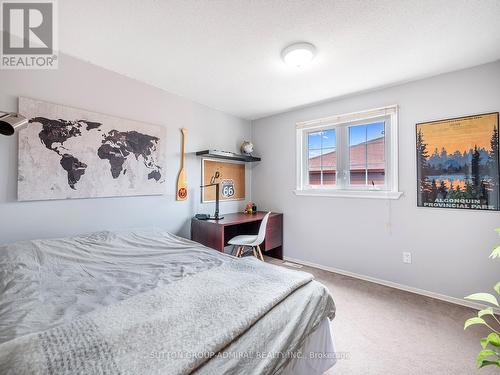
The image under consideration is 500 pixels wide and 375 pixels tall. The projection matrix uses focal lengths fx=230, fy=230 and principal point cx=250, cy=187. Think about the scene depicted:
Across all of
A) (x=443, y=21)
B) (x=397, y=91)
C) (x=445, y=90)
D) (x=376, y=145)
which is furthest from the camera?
(x=376, y=145)

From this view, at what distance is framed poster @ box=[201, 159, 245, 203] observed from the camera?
328 cm

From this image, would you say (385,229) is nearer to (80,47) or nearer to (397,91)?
(397,91)

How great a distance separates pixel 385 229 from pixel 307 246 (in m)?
1.04

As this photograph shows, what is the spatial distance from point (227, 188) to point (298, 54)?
6.92 feet

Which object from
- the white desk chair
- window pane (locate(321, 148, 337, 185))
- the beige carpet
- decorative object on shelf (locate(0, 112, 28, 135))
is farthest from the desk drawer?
decorative object on shelf (locate(0, 112, 28, 135))

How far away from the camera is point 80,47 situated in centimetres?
195

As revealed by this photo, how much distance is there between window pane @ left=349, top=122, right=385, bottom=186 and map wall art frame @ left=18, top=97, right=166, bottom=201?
2.39m

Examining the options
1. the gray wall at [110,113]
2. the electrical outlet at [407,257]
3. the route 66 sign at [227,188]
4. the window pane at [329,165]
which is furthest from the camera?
the route 66 sign at [227,188]

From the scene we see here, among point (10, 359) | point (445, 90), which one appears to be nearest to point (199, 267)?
point (10, 359)

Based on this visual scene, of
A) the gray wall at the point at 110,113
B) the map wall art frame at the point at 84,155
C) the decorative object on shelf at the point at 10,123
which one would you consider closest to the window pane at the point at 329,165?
the gray wall at the point at 110,113

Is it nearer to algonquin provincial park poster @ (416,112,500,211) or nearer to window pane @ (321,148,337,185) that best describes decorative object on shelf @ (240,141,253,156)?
window pane @ (321,148,337,185)

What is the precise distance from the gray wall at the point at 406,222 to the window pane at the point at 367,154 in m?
0.23

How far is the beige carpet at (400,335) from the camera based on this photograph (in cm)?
148

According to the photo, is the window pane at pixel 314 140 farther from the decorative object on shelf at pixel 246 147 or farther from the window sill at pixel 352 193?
the decorative object on shelf at pixel 246 147
